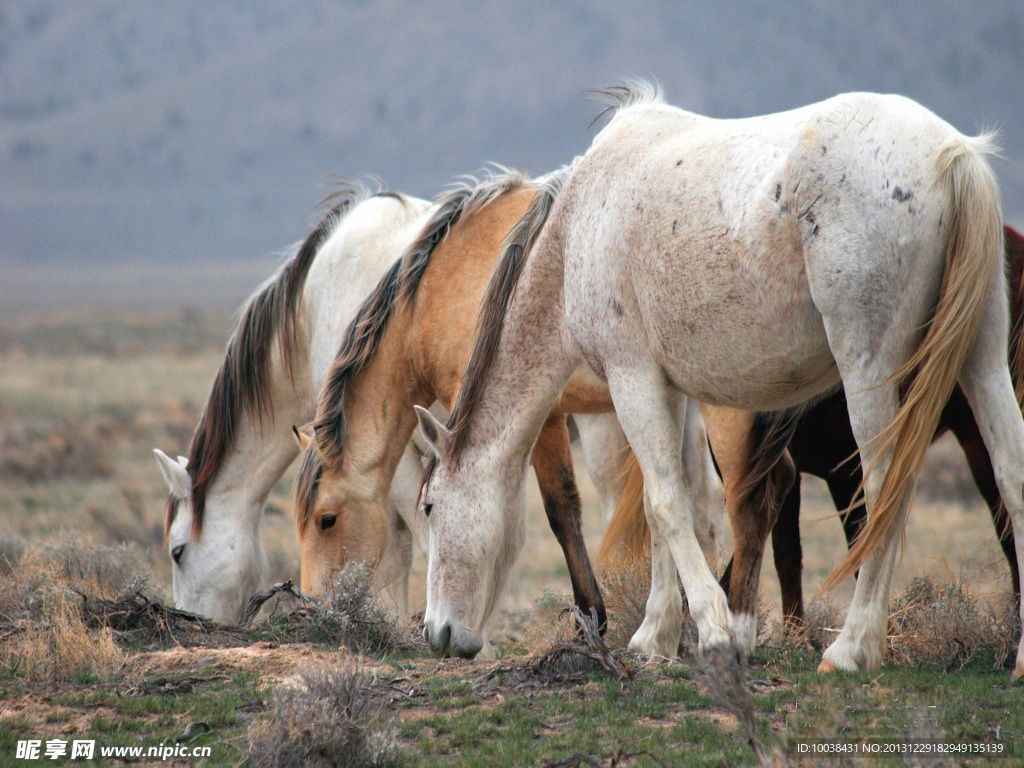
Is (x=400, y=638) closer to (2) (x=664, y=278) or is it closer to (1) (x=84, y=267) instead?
(2) (x=664, y=278)

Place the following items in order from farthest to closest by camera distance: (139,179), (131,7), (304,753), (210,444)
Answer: (131,7) → (139,179) → (210,444) → (304,753)

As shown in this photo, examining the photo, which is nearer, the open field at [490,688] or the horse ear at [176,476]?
the open field at [490,688]

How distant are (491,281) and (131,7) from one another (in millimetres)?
215467

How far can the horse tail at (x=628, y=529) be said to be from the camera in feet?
18.9

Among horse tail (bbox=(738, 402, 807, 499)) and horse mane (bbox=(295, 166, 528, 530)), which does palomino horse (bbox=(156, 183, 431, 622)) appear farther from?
horse tail (bbox=(738, 402, 807, 499))

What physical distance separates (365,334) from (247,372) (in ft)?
4.24

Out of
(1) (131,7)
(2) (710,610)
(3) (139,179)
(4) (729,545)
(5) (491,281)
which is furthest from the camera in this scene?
(1) (131,7)

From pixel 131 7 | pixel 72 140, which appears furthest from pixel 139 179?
pixel 131 7

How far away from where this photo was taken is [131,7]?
193 m

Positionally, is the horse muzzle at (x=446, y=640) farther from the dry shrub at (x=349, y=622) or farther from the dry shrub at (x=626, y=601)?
the dry shrub at (x=626, y=601)

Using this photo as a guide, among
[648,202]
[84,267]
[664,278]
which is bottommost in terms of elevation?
[84,267]

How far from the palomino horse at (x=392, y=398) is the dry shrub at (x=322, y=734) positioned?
6.86ft

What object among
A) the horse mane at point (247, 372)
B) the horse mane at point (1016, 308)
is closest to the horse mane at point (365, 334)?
the horse mane at point (247, 372)

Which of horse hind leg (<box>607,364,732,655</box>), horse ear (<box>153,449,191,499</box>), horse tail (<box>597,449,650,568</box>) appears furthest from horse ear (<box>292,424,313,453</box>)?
horse hind leg (<box>607,364,732,655</box>)
